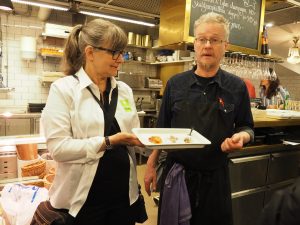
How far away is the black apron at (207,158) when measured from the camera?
176 cm

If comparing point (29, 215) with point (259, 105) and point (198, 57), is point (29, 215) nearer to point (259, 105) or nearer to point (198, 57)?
point (198, 57)

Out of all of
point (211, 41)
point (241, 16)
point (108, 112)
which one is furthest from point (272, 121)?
point (108, 112)

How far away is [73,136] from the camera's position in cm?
136

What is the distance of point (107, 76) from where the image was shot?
148cm

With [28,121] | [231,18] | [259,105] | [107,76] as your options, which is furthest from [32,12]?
[107,76]

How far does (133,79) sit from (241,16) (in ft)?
12.4

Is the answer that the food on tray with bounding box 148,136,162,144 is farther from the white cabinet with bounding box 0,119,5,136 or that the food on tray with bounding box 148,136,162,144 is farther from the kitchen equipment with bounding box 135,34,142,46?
the kitchen equipment with bounding box 135,34,142,46

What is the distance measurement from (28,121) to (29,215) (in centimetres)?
420

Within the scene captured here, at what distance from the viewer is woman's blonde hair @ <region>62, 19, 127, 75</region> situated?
4.56 ft

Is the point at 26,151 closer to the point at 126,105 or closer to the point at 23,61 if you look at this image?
the point at 126,105

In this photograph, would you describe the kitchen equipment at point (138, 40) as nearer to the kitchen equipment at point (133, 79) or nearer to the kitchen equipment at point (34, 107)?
the kitchen equipment at point (133, 79)

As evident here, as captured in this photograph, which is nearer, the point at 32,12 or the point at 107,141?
the point at 107,141

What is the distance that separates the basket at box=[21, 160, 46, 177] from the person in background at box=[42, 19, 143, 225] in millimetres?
932

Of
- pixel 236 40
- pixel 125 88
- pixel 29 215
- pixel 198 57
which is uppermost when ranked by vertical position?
pixel 236 40
